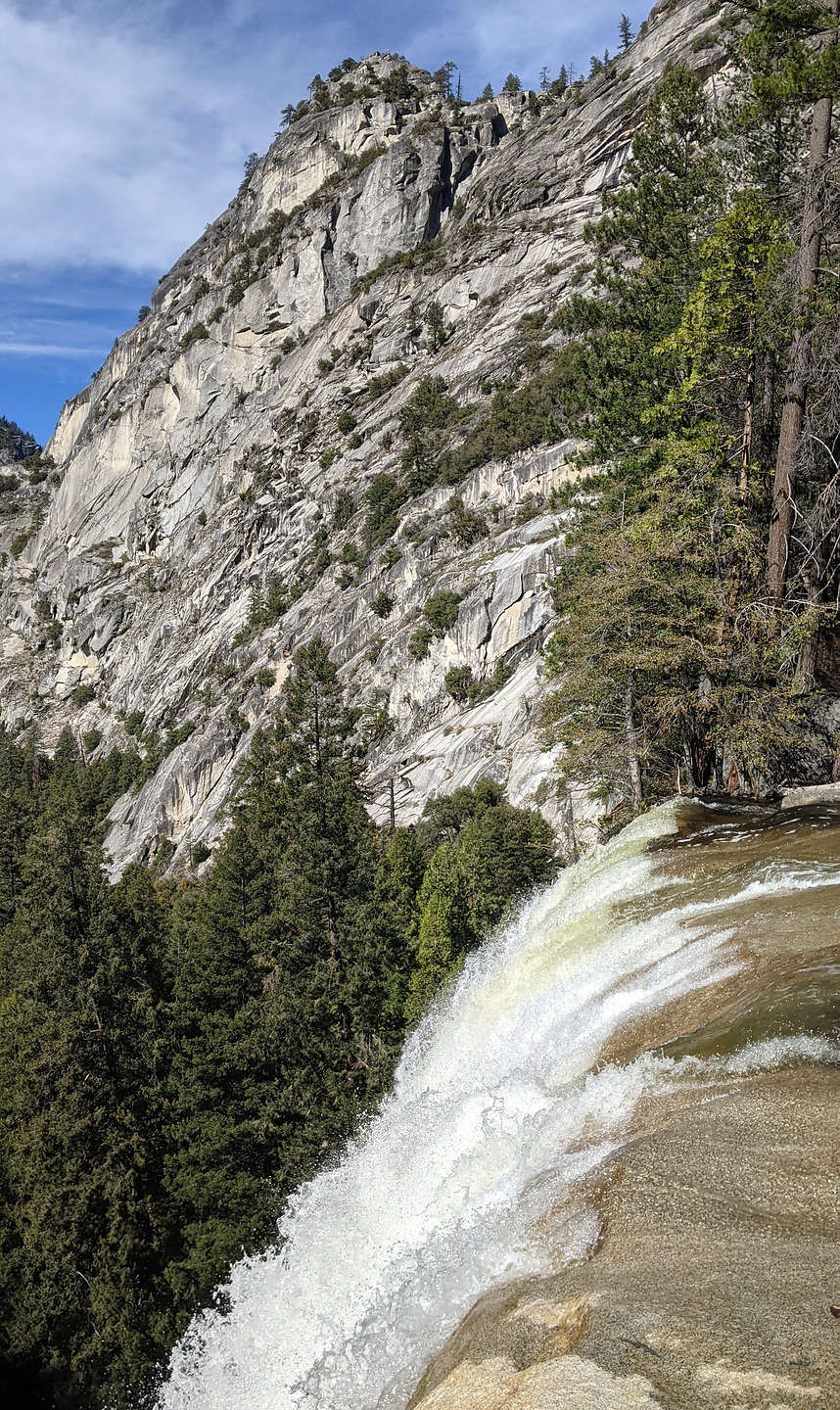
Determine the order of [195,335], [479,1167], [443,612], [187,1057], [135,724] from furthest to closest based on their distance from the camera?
[195,335], [135,724], [443,612], [187,1057], [479,1167]

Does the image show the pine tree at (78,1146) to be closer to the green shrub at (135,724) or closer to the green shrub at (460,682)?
the green shrub at (460,682)

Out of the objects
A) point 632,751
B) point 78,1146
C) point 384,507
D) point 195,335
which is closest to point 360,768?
point 632,751

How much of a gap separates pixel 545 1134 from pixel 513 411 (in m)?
67.1

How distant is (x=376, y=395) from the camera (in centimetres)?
9206

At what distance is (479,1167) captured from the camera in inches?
254

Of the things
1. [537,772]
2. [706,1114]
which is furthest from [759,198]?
[537,772]

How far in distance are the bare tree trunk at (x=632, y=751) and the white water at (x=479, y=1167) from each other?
17.6 ft

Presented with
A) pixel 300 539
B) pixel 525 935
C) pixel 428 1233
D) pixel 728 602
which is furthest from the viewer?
pixel 300 539

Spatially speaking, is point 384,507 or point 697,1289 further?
point 384,507

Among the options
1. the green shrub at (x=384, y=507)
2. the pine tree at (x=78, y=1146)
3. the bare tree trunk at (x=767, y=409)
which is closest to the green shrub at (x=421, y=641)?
the green shrub at (x=384, y=507)

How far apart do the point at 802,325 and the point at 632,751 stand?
767 cm

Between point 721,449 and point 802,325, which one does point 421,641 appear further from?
point 802,325

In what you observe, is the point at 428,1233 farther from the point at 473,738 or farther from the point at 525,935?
the point at 473,738

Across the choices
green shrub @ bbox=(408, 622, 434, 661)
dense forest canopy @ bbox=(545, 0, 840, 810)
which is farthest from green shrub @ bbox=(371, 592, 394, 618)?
Result: dense forest canopy @ bbox=(545, 0, 840, 810)
